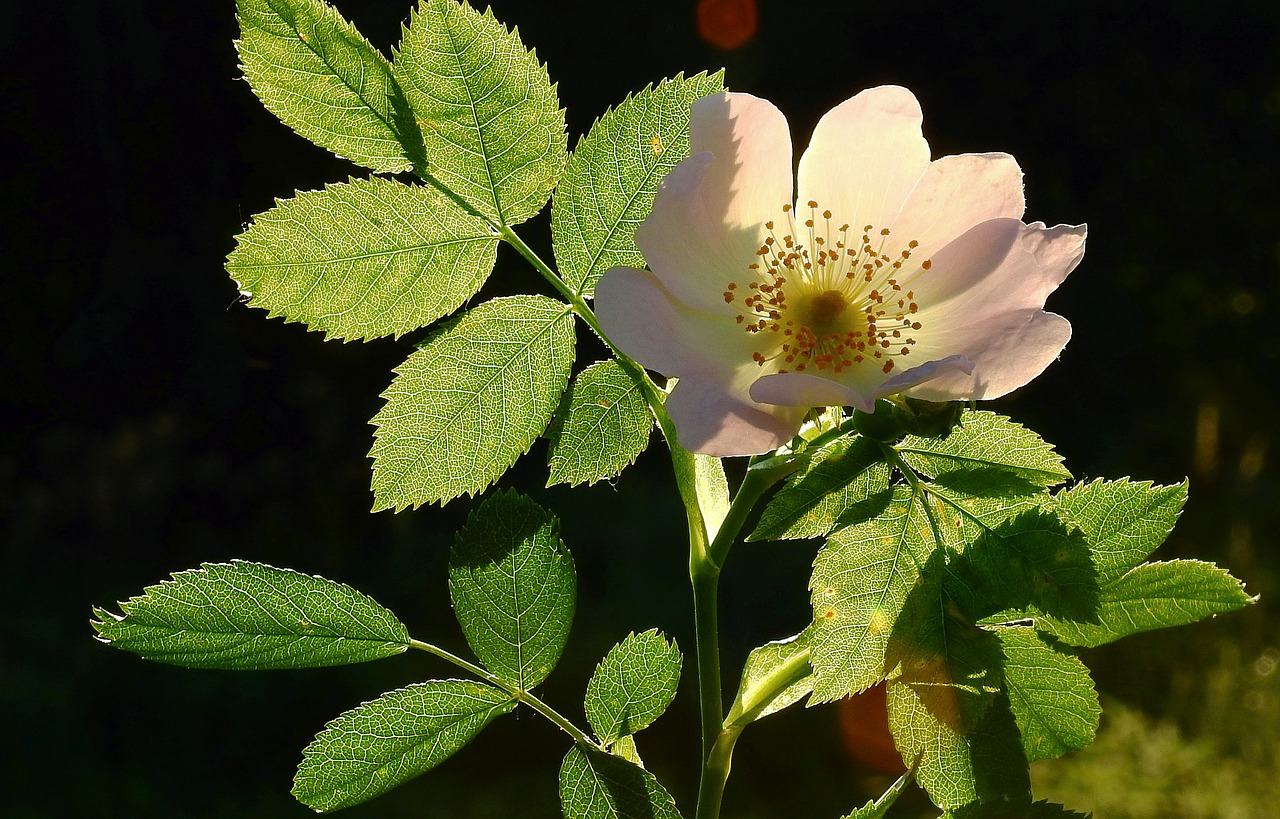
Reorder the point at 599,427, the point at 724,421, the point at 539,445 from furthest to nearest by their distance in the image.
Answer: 1. the point at 539,445
2. the point at 599,427
3. the point at 724,421

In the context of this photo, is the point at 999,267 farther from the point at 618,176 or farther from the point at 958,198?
the point at 618,176

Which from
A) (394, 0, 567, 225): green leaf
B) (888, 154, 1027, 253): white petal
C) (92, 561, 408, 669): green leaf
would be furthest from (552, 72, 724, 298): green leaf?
(92, 561, 408, 669): green leaf

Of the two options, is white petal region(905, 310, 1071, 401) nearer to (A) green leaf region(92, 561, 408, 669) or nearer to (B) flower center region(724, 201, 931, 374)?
(B) flower center region(724, 201, 931, 374)

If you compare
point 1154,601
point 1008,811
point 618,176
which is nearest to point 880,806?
point 1008,811

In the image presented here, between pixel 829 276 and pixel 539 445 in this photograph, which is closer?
pixel 829 276

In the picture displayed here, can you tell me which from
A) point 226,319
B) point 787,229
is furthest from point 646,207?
point 226,319

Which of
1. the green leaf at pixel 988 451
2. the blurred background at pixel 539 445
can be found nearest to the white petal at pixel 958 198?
the green leaf at pixel 988 451
